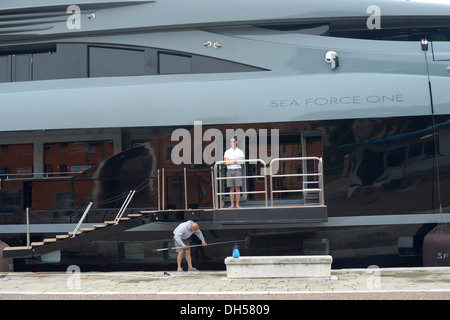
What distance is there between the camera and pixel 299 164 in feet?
48.6

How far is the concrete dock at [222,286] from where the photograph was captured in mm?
→ 10555

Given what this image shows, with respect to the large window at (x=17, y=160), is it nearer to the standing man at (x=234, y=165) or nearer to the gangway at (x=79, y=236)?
the gangway at (x=79, y=236)

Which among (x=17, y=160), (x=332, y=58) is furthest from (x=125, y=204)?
(x=332, y=58)

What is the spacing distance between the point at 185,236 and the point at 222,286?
2615mm

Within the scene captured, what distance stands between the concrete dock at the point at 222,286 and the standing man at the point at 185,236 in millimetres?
350

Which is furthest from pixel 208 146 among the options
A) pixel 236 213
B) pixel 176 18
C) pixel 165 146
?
pixel 176 18

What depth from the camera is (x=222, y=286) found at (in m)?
12.1

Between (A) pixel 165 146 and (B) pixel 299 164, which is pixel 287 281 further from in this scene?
(A) pixel 165 146

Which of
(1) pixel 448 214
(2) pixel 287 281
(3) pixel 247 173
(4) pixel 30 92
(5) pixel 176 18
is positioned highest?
(5) pixel 176 18

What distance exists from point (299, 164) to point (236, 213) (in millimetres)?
2093

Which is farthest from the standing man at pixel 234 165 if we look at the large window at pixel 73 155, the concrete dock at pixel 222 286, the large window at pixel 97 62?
the large window at pixel 73 155

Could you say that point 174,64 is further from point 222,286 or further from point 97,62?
point 222,286

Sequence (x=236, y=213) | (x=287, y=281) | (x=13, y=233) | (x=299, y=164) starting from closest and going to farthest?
(x=287, y=281) < (x=236, y=213) < (x=299, y=164) < (x=13, y=233)

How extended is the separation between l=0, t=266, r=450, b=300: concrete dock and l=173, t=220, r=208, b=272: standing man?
350mm
